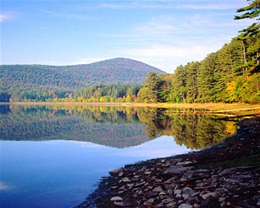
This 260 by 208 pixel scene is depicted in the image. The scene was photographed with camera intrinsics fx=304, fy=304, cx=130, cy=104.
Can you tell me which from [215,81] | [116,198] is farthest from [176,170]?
[215,81]

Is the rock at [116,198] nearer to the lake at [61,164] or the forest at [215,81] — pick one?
the lake at [61,164]

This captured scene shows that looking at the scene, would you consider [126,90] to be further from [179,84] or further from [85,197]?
[85,197]

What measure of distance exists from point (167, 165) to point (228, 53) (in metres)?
64.5

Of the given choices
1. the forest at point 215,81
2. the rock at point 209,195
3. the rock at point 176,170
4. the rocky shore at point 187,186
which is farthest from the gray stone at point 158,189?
the forest at point 215,81

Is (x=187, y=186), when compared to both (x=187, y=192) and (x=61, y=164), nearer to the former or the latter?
(x=187, y=192)

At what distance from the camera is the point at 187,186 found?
9586 millimetres

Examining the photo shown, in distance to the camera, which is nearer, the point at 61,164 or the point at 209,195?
the point at 209,195

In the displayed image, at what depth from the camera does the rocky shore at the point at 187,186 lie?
8133 millimetres

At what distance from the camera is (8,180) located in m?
13.9

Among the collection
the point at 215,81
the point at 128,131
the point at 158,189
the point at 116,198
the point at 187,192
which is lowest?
the point at 128,131

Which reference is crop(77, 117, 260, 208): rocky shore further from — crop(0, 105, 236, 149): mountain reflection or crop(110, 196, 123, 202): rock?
crop(0, 105, 236, 149): mountain reflection

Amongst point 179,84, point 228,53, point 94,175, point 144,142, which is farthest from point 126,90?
point 94,175

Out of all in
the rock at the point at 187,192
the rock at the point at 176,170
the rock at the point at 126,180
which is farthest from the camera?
the rock at the point at 126,180

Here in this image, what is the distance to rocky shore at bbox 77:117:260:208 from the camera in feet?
26.7
